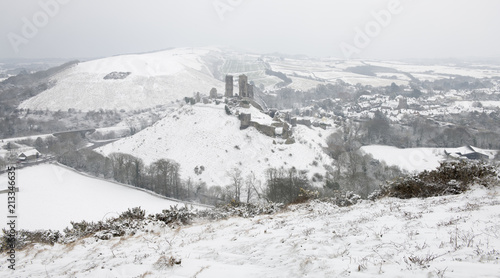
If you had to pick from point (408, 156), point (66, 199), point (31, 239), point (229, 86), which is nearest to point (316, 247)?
point (31, 239)

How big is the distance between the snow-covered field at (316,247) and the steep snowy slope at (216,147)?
25451mm

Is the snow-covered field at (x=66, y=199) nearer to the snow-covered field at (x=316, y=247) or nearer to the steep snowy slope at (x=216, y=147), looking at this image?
the steep snowy slope at (x=216, y=147)

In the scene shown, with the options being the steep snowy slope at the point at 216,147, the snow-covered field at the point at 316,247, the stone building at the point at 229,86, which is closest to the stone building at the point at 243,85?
the stone building at the point at 229,86

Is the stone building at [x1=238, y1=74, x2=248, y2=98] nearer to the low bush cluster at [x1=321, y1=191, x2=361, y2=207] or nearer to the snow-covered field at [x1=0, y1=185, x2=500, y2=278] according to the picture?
the low bush cluster at [x1=321, y1=191, x2=361, y2=207]

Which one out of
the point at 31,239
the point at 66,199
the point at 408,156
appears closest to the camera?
the point at 31,239

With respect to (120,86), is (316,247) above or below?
below

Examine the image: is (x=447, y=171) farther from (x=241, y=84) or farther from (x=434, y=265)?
(x=241, y=84)

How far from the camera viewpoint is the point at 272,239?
5.05 meters

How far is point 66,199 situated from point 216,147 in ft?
56.5

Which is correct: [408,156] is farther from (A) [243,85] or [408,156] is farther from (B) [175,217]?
(B) [175,217]

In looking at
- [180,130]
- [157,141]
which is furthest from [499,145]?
[157,141]

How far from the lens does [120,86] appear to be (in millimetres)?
93562

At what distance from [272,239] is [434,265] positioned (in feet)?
8.63

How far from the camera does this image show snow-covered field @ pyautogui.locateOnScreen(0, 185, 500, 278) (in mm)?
3176
